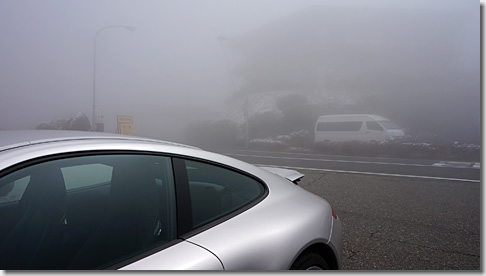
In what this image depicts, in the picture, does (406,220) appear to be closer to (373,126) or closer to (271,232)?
(271,232)

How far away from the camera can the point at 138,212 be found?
1.37 meters

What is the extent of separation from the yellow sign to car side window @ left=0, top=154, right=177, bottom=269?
1032 centimetres

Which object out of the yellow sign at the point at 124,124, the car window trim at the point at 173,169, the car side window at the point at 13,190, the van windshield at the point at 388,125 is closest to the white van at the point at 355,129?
the van windshield at the point at 388,125

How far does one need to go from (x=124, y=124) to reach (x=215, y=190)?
34.7ft

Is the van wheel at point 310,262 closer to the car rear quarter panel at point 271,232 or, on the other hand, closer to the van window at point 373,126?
the car rear quarter panel at point 271,232

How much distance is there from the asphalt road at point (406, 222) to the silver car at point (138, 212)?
145cm

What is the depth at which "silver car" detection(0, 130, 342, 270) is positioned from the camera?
1.15 metres

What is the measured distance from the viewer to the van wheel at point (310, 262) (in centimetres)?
162

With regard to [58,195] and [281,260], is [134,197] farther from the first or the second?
[281,260]

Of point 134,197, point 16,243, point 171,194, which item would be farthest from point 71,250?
point 171,194

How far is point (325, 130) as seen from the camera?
15.3 meters

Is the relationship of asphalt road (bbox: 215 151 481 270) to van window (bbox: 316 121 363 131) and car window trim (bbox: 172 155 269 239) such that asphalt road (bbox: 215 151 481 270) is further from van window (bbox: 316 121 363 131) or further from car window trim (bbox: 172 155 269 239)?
van window (bbox: 316 121 363 131)

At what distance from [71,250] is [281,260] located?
86cm

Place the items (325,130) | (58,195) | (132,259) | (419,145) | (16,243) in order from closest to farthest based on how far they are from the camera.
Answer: (16,243) → (132,259) → (58,195) → (419,145) → (325,130)
